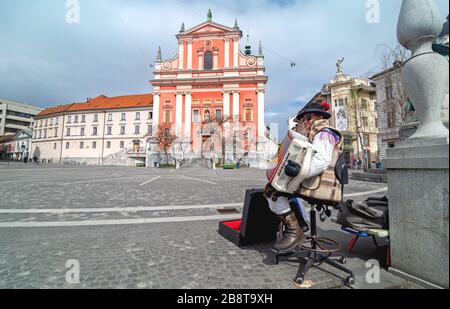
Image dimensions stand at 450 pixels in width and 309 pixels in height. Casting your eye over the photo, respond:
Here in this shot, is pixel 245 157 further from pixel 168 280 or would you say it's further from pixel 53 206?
pixel 168 280

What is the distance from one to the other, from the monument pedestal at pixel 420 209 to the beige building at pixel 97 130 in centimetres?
4803

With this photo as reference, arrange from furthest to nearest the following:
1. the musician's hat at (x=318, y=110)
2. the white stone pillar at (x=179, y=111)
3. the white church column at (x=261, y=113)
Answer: the white stone pillar at (x=179, y=111) → the white church column at (x=261, y=113) → the musician's hat at (x=318, y=110)

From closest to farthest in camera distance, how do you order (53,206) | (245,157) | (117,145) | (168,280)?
(168,280) < (53,206) < (245,157) < (117,145)

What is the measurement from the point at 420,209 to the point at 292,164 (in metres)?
1.25

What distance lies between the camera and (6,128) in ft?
224

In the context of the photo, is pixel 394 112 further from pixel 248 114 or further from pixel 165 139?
pixel 165 139

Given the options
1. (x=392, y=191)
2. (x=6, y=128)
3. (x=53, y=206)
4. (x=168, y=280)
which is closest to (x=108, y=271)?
(x=168, y=280)

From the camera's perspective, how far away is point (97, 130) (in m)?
53.8

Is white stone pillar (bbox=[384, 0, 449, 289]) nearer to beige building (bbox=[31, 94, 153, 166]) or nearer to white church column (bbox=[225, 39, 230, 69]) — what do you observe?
white church column (bbox=[225, 39, 230, 69])

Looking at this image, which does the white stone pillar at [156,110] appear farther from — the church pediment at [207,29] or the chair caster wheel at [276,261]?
the chair caster wheel at [276,261]

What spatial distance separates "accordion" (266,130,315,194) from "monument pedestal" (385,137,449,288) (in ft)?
3.12

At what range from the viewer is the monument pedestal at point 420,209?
173 cm

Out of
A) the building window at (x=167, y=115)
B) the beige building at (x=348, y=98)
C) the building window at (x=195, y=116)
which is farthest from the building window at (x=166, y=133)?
the beige building at (x=348, y=98)

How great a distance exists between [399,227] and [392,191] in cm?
37
